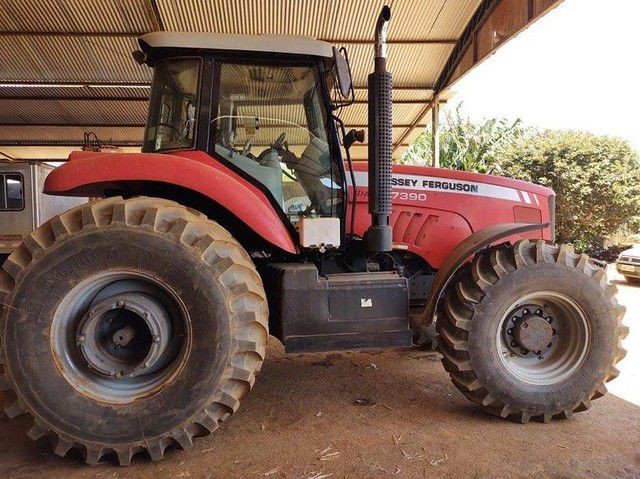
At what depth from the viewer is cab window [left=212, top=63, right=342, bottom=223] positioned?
3229 mm

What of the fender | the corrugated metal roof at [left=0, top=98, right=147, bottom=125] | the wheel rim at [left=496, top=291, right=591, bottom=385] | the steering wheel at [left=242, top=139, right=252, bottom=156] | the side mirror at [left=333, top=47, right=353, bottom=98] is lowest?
the wheel rim at [left=496, top=291, right=591, bottom=385]

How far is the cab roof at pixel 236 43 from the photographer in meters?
3.11

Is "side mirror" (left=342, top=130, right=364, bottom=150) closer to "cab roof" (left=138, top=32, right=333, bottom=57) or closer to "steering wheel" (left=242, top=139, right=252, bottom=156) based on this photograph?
"cab roof" (left=138, top=32, right=333, bottom=57)

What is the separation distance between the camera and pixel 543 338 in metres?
3.18

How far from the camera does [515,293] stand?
123 inches

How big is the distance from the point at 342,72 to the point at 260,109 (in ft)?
2.02

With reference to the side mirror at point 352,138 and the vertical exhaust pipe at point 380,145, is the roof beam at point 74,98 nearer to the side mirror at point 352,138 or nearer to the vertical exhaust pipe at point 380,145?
the side mirror at point 352,138

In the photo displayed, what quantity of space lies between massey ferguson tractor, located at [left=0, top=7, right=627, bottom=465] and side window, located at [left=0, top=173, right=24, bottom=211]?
7.25 metres

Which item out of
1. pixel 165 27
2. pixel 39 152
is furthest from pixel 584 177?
pixel 39 152

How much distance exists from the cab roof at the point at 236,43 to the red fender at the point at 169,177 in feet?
2.60

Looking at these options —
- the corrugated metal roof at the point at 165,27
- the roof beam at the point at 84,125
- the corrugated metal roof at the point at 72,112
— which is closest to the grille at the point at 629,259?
the corrugated metal roof at the point at 165,27

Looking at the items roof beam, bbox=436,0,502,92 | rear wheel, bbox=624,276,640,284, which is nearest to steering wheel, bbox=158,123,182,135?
roof beam, bbox=436,0,502,92

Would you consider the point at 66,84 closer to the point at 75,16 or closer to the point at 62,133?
the point at 75,16

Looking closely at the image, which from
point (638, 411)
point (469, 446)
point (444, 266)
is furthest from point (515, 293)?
point (638, 411)
